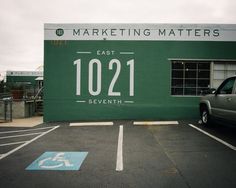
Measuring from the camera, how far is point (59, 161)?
6301 mm

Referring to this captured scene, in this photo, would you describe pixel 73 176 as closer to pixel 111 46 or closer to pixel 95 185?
pixel 95 185

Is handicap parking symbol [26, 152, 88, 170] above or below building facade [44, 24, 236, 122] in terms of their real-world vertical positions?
below

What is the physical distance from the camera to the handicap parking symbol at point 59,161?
19.1ft

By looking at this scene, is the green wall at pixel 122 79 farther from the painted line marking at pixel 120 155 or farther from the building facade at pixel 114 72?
the painted line marking at pixel 120 155

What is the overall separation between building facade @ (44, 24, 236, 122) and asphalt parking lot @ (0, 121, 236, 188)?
3050 mm

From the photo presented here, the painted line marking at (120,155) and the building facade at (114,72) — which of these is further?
the building facade at (114,72)

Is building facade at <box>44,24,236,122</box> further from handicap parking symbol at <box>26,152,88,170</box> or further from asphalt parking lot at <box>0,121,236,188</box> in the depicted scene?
handicap parking symbol at <box>26,152,88,170</box>

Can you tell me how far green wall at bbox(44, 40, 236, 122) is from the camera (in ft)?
44.8

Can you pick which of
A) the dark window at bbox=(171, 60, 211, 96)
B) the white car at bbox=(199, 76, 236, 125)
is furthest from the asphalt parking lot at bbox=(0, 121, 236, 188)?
the dark window at bbox=(171, 60, 211, 96)

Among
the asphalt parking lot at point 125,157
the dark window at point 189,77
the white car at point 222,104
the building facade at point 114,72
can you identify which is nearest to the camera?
the asphalt parking lot at point 125,157

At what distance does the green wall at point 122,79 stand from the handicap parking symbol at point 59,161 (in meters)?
6.75

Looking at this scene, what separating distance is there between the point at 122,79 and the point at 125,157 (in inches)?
293

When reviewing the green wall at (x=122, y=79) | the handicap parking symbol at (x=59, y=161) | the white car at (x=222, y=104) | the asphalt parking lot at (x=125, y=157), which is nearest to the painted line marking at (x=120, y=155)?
the asphalt parking lot at (x=125, y=157)

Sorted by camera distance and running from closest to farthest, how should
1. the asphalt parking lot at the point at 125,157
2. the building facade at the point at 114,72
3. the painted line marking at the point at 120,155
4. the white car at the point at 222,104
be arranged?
the asphalt parking lot at the point at 125,157
the painted line marking at the point at 120,155
the white car at the point at 222,104
the building facade at the point at 114,72
